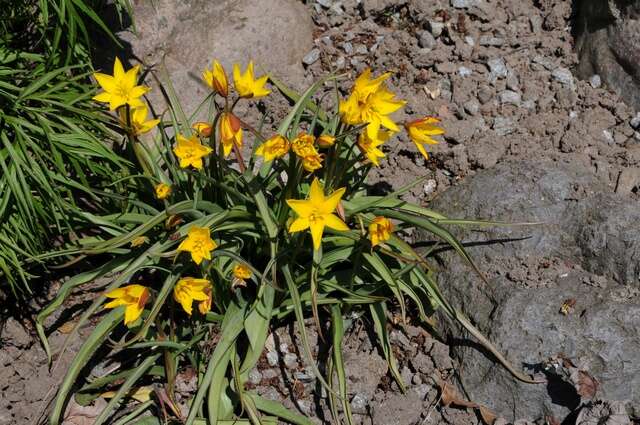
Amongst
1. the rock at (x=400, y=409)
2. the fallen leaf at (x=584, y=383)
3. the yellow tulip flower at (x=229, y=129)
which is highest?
the yellow tulip flower at (x=229, y=129)

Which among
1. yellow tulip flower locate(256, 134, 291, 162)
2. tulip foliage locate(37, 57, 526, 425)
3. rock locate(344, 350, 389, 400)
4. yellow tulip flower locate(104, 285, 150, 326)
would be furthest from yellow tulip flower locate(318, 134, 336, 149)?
rock locate(344, 350, 389, 400)

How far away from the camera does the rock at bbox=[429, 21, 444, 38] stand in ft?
11.7

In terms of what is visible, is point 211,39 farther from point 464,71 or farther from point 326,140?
point 326,140

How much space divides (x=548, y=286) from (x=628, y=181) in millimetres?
638

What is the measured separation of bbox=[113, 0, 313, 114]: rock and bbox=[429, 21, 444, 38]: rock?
615 millimetres

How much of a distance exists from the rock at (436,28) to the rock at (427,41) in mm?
20

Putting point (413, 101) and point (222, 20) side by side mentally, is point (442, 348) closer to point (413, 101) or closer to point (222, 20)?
point (413, 101)

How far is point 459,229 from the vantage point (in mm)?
2912

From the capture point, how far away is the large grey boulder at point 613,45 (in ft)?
10.6

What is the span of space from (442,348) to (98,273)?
51.9 inches

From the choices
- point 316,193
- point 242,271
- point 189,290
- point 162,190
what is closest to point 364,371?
point 242,271

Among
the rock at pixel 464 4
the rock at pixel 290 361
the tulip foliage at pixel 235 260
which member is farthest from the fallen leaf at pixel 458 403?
the rock at pixel 464 4

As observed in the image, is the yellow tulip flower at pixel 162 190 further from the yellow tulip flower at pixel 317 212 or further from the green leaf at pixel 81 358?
the yellow tulip flower at pixel 317 212

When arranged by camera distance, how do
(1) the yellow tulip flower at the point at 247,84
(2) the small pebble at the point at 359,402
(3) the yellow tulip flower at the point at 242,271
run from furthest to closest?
(2) the small pebble at the point at 359,402, (3) the yellow tulip flower at the point at 242,271, (1) the yellow tulip flower at the point at 247,84
